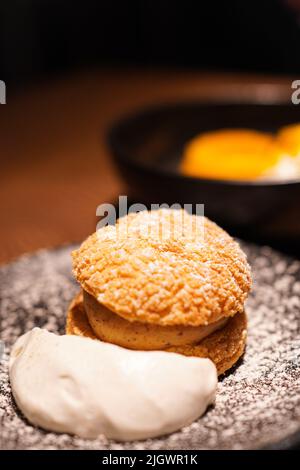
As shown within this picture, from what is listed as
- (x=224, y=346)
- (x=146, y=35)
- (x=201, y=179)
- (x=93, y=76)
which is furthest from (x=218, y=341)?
(x=146, y=35)

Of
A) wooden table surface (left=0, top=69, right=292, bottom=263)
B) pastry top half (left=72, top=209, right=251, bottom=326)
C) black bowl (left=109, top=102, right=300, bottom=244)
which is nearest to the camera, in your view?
pastry top half (left=72, top=209, right=251, bottom=326)

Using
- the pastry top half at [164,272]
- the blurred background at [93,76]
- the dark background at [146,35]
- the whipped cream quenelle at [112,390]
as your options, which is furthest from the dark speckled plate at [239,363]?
the dark background at [146,35]

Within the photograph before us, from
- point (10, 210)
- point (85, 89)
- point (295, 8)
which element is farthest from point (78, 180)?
point (295, 8)

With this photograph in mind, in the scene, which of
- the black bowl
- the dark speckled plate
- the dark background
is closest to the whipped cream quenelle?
the dark speckled plate

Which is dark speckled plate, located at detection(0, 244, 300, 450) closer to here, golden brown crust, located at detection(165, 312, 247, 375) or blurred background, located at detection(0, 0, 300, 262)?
golden brown crust, located at detection(165, 312, 247, 375)

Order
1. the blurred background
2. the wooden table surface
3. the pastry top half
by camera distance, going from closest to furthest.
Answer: the pastry top half, the wooden table surface, the blurred background

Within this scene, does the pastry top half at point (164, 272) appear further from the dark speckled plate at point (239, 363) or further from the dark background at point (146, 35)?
the dark background at point (146, 35)
